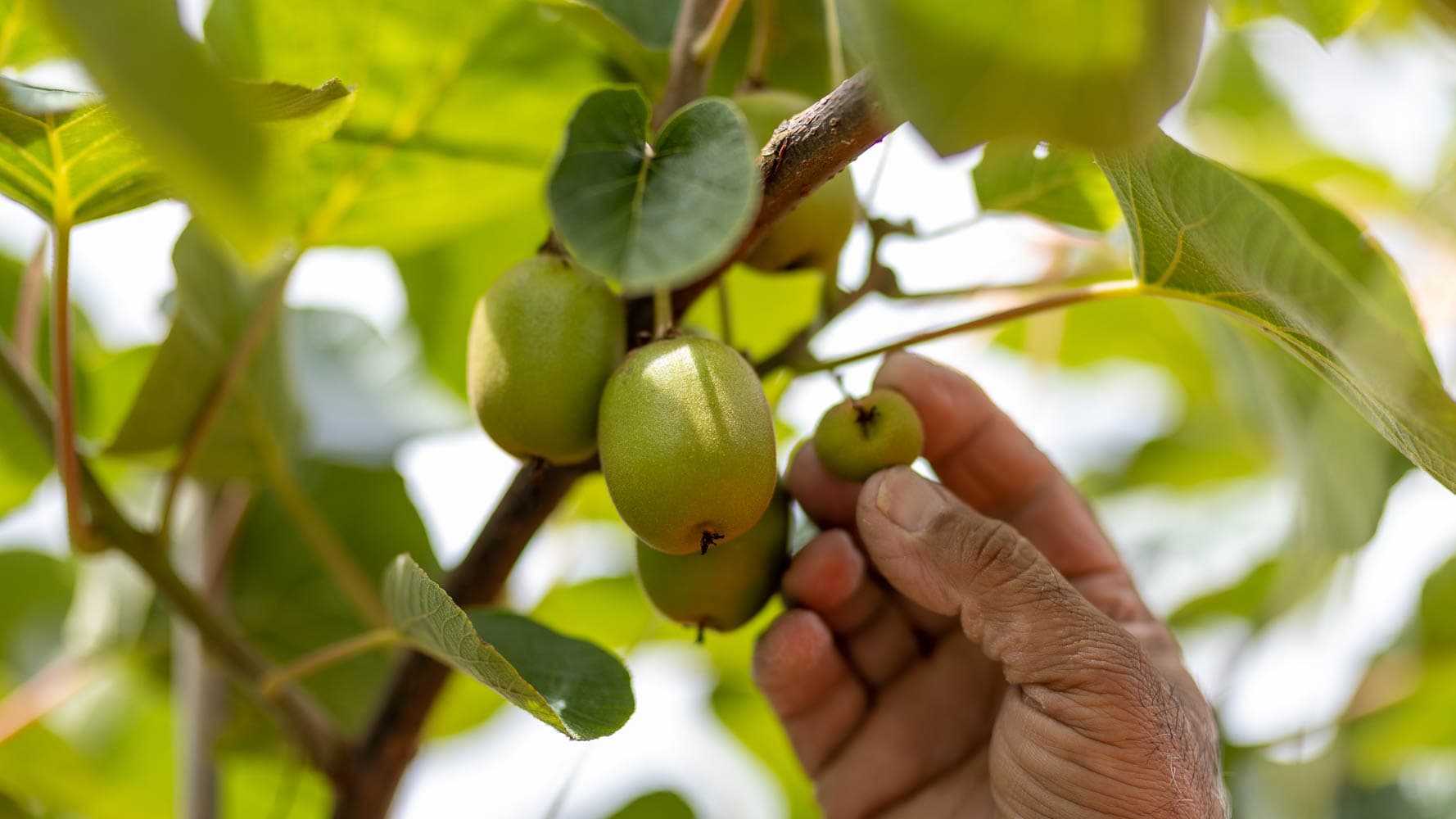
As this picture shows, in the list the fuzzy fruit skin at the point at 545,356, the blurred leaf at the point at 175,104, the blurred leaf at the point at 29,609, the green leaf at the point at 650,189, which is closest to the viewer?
the blurred leaf at the point at 175,104

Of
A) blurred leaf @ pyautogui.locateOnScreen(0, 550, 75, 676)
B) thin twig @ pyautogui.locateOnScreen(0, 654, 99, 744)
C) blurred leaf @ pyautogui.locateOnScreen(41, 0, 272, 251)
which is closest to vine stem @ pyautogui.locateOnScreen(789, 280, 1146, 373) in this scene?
blurred leaf @ pyautogui.locateOnScreen(41, 0, 272, 251)

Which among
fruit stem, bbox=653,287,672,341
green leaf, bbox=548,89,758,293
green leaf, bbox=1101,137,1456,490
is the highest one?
green leaf, bbox=548,89,758,293

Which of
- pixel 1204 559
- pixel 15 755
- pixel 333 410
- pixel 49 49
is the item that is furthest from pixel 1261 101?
pixel 15 755

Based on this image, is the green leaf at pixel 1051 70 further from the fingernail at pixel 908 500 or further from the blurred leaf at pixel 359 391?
the blurred leaf at pixel 359 391

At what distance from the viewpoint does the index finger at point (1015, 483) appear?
0.62 metres

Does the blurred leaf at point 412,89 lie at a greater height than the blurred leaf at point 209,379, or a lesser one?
greater

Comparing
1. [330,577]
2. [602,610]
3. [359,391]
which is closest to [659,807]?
[602,610]

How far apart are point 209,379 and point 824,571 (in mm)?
383

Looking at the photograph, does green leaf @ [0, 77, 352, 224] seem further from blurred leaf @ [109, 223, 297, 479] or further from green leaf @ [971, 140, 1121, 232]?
green leaf @ [971, 140, 1121, 232]

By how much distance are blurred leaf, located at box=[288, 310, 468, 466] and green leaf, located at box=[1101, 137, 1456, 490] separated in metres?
0.64

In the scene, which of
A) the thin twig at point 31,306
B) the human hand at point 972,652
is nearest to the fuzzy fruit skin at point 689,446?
the human hand at point 972,652

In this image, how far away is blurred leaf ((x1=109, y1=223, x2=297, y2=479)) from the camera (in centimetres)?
62

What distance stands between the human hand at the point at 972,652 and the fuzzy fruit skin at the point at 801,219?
0.26 feet

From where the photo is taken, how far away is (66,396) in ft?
1.69
